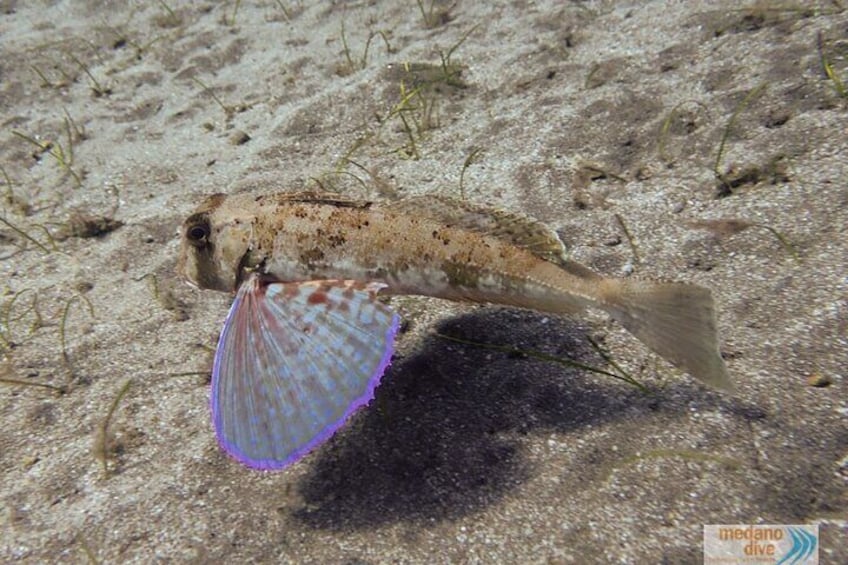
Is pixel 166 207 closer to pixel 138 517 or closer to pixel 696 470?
pixel 138 517

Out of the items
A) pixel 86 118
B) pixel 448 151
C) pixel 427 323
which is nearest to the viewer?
pixel 427 323

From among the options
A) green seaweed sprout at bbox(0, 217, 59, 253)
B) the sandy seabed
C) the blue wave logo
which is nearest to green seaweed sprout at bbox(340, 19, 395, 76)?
the sandy seabed

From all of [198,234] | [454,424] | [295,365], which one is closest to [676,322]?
[454,424]

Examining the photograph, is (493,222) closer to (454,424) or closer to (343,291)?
(343,291)

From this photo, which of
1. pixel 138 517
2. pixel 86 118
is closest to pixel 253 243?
pixel 138 517

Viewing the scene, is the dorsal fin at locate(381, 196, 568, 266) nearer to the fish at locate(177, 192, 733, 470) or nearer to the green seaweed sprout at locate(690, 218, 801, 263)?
the fish at locate(177, 192, 733, 470)
